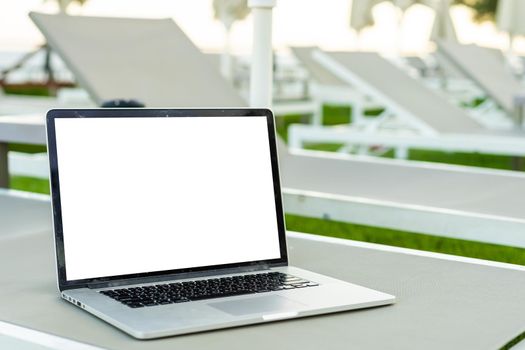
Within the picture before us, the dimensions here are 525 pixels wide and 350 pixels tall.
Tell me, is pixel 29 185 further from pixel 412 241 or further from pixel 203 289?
pixel 203 289

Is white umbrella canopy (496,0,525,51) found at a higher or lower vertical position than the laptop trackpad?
higher

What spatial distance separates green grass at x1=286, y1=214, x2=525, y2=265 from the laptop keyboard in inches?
87.0

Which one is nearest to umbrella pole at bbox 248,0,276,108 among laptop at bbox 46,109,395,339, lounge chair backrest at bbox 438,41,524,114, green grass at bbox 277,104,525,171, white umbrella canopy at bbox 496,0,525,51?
laptop at bbox 46,109,395,339

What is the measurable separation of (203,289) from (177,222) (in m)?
0.15

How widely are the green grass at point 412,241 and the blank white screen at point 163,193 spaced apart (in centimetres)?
215

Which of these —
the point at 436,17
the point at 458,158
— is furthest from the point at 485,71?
the point at 436,17

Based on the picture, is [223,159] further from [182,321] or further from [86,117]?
[182,321]

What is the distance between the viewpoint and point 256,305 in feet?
3.94

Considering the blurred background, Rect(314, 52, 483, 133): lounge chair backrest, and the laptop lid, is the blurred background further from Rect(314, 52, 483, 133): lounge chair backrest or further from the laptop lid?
the laptop lid

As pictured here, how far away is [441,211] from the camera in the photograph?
89.4 inches

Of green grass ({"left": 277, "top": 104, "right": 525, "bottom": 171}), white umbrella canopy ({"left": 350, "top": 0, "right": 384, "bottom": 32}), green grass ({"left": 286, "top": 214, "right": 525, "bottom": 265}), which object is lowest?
green grass ({"left": 277, "top": 104, "right": 525, "bottom": 171})

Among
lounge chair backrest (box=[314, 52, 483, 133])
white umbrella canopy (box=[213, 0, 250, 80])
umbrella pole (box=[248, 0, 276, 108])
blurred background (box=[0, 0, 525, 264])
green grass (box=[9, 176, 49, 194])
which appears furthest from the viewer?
white umbrella canopy (box=[213, 0, 250, 80])

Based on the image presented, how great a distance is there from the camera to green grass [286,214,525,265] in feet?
11.4

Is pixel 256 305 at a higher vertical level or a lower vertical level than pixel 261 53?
lower
